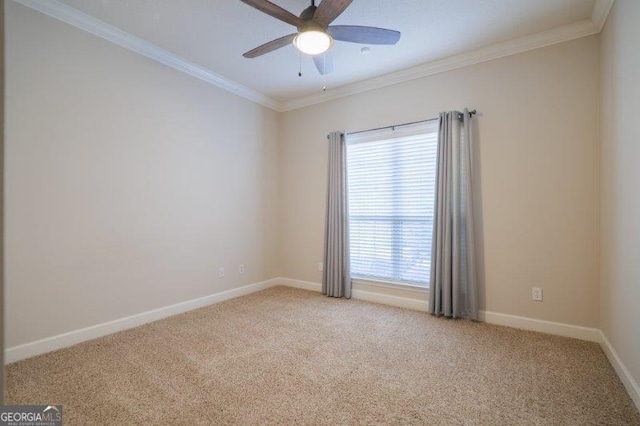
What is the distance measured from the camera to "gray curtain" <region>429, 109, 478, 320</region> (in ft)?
10.2

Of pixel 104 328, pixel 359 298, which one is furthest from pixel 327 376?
pixel 104 328

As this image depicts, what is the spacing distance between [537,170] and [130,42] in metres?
4.02

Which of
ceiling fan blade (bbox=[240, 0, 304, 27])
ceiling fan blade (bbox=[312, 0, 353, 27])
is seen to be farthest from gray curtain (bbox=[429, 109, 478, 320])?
ceiling fan blade (bbox=[240, 0, 304, 27])

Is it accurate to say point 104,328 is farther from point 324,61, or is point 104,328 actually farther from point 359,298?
point 324,61

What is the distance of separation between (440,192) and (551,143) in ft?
3.40

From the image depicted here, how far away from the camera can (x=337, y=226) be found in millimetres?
4027

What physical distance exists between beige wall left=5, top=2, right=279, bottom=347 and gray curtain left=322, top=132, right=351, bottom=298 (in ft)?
3.89

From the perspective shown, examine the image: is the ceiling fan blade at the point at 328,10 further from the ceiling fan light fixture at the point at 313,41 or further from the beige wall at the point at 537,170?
the beige wall at the point at 537,170

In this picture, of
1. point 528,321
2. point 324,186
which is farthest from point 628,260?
point 324,186

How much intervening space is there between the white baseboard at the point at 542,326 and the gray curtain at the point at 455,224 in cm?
16

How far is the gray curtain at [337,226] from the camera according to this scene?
3.99m

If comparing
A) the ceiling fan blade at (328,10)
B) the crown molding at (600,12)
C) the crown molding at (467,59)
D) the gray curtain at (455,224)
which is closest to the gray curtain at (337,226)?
the crown molding at (467,59)

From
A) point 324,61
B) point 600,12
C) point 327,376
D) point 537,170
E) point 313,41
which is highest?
point 600,12

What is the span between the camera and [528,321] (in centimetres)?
291
